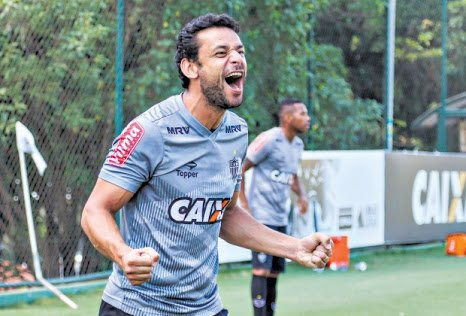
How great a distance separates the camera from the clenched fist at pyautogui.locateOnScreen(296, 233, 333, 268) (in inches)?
161

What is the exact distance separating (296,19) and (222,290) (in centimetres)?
382

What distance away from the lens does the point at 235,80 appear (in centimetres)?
404

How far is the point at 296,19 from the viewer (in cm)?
1312

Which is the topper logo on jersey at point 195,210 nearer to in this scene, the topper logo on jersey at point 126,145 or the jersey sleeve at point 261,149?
the topper logo on jersey at point 126,145

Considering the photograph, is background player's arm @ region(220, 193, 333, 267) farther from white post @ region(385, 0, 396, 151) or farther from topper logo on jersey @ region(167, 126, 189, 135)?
white post @ region(385, 0, 396, 151)

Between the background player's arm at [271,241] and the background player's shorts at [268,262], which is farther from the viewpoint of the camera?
the background player's shorts at [268,262]

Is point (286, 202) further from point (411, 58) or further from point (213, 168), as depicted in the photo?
point (411, 58)

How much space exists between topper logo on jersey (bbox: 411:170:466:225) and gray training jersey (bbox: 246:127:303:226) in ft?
20.8

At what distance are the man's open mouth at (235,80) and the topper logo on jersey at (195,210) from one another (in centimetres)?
46

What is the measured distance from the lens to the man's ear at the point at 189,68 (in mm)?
4098

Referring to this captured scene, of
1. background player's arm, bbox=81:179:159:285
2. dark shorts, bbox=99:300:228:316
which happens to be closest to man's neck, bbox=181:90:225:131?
background player's arm, bbox=81:179:159:285

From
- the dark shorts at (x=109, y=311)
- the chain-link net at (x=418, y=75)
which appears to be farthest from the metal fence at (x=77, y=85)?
the dark shorts at (x=109, y=311)

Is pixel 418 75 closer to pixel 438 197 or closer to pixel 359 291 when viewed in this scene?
pixel 438 197

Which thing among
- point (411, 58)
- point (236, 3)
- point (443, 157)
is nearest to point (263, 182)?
point (236, 3)
